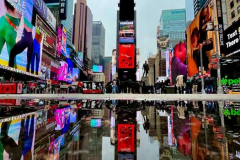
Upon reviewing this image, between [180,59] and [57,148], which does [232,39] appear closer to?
[57,148]

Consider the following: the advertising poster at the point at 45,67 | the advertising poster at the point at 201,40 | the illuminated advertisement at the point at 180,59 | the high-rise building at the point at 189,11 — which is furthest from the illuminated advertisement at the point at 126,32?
the high-rise building at the point at 189,11

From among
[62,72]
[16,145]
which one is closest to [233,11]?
[16,145]

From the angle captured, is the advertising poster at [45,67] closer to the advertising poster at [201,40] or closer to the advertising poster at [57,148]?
the advertising poster at [201,40]

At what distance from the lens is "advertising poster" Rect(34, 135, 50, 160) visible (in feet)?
5.95

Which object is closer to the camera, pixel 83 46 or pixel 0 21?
pixel 0 21

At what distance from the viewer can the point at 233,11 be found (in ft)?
120

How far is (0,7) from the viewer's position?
2608cm

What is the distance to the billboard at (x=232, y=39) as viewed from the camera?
65.8 feet

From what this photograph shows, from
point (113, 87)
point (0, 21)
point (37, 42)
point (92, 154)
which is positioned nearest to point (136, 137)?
point (92, 154)

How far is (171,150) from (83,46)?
178729mm

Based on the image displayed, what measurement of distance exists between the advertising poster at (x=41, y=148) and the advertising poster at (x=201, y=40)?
101 feet

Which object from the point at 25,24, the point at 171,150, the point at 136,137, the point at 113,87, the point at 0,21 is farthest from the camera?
the point at 25,24

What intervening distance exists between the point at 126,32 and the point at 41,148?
111 feet

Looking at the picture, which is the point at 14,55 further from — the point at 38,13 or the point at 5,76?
the point at 38,13
